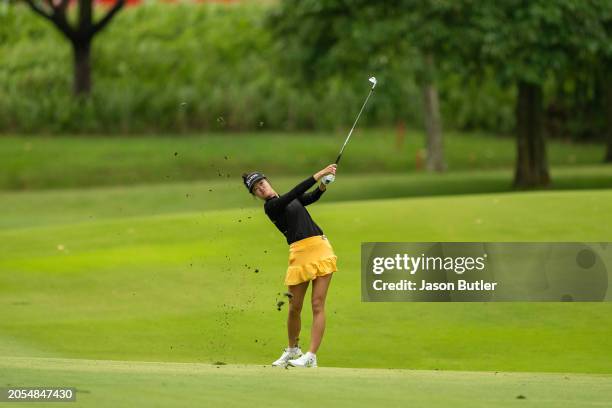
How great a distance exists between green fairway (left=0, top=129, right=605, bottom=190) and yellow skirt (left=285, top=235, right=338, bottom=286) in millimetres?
34136

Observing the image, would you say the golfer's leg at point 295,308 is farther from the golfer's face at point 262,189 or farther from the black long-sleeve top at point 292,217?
the golfer's face at point 262,189

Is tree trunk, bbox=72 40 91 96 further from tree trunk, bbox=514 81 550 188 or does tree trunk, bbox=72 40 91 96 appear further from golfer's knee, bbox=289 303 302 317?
golfer's knee, bbox=289 303 302 317

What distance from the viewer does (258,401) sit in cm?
1141

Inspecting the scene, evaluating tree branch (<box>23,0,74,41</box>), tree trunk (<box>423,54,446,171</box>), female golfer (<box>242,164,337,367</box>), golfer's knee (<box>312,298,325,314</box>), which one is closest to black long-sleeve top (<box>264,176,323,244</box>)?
female golfer (<box>242,164,337,367</box>)

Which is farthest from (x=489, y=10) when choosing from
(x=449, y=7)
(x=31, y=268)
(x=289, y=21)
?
(x=31, y=268)

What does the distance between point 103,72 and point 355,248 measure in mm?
38439

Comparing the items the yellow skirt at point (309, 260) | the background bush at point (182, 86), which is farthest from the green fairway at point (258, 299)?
the background bush at point (182, 86)

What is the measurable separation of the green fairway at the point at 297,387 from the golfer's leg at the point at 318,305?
53cm

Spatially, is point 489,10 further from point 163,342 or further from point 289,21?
point 163,342

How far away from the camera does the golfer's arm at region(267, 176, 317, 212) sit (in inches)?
551

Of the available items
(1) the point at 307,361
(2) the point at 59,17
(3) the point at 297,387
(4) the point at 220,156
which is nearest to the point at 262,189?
(1) the point at 307,361

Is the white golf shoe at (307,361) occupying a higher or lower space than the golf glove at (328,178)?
lower

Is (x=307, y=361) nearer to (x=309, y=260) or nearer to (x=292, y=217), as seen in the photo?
(x=309, y=260)

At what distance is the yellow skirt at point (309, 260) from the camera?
14.4 meters
